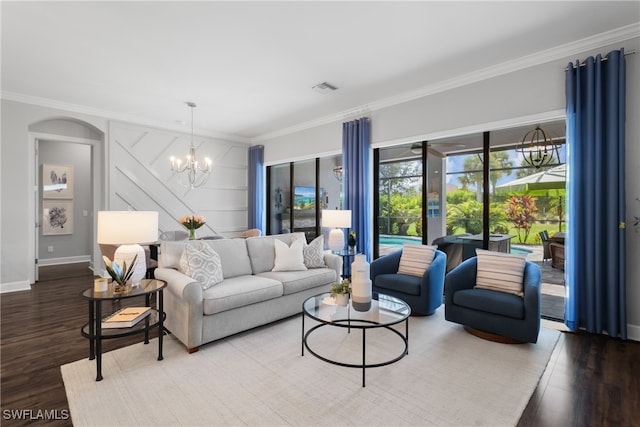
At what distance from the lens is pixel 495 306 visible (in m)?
3.03

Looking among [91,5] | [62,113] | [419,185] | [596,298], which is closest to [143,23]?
[91,5]

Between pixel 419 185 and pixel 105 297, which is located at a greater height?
pixel 419 185

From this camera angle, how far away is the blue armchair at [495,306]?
2867 millimetres

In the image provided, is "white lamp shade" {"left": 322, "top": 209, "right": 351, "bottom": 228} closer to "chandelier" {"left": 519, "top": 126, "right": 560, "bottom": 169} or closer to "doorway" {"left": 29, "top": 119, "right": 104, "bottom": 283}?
"chandelier" {"left": 519, "top": 126, "right": 560, "bottom": 169}

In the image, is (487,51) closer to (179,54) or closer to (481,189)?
(481,189)

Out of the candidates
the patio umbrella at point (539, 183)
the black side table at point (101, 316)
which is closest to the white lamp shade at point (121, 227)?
the black side table at point (101, 316)

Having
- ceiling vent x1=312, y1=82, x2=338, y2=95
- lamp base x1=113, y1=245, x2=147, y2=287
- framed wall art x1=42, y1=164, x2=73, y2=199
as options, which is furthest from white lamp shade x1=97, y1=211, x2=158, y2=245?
framed wall art x1=42, y1=164, x2=73, y2=199

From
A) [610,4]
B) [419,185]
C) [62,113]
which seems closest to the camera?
[610,4]

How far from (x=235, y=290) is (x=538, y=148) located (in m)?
3.83

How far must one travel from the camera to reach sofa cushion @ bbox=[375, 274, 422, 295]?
3.72m

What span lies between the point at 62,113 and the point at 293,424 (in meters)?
6.03

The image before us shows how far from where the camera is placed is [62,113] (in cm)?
524

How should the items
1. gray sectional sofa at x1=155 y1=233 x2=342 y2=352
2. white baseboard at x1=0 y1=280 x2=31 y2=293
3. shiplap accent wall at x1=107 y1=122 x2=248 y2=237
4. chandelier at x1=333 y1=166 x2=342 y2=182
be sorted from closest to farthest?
1. gray sectional sofa at x1=155 y1=233 x2=342 y2=352
2. white baseboard at x1=0 y1=280 x2=31 y2=293
3. shiplap accent wall at x1=107 y1=122 x2=248 y2=237
4. chandelier at x1=333 y1=166 x2=342 y2=182

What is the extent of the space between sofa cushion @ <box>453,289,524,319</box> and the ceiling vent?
309cm
